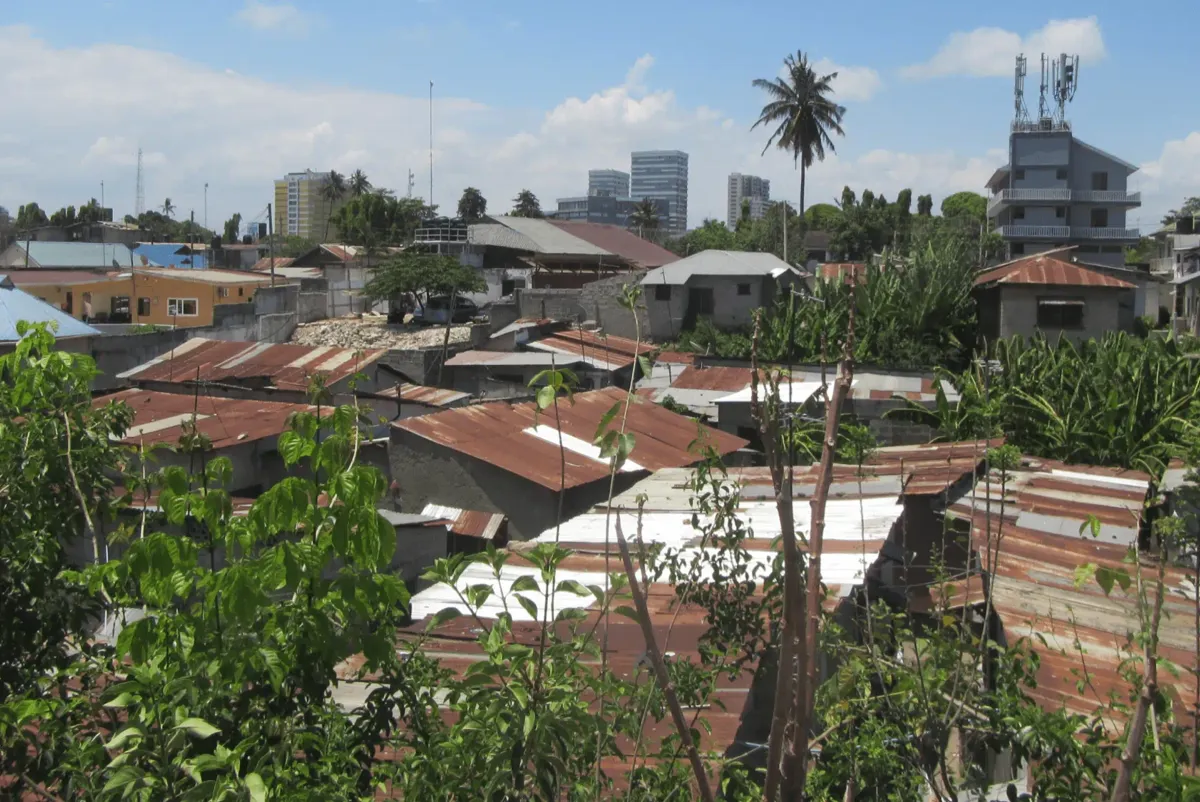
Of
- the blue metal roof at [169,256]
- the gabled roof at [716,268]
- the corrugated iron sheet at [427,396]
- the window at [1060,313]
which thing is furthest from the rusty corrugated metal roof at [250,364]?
the blue metal roof at [169,256]

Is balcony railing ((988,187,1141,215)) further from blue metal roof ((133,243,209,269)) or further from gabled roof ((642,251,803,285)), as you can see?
blue metal roof ((133,243,209,269))

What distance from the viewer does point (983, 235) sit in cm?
4641

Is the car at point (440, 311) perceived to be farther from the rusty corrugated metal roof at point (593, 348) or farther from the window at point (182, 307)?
the window at point (182, 307)

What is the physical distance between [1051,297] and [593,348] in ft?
32.8

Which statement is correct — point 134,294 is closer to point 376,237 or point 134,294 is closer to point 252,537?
point 376,237

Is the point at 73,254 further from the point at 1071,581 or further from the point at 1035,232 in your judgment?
the point at 1071,581

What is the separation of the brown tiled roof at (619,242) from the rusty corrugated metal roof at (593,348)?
21.8 m

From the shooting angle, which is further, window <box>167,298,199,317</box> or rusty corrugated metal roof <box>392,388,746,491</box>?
window <box>167,298,199,317</box>

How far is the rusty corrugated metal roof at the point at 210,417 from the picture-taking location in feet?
45.1

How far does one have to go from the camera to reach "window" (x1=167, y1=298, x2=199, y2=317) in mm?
38219

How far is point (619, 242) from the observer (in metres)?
50.2

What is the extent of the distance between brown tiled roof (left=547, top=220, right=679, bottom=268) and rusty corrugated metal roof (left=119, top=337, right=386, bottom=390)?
25234 mm

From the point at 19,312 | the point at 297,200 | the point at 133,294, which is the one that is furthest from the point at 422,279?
the point at 297,200

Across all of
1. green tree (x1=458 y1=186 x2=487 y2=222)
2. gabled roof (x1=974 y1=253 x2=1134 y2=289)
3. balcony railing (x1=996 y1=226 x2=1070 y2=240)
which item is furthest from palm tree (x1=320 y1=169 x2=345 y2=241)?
gabled roof (x1=974 y1=253 x2=1134 y2=289)
